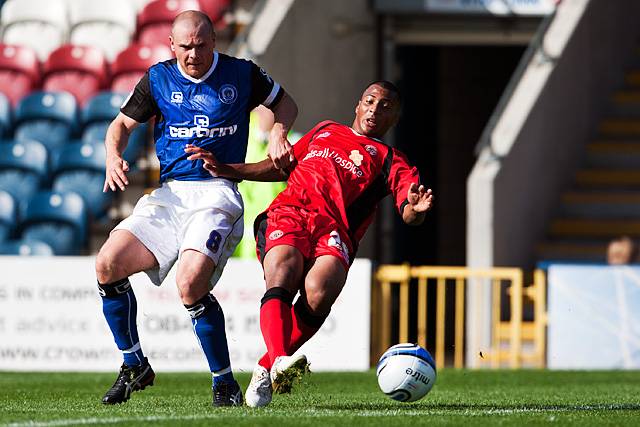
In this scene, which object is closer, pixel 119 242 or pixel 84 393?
pixel 119 242

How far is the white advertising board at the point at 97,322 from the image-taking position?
13953mm

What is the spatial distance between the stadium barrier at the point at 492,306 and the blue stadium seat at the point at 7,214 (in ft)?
14.6

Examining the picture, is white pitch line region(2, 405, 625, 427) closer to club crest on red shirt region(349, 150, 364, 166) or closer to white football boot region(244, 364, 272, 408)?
white football boot region(244, 364, 272, 408)

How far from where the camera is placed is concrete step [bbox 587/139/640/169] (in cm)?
1906

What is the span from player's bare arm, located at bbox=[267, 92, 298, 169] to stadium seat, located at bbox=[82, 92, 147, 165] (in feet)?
30.9

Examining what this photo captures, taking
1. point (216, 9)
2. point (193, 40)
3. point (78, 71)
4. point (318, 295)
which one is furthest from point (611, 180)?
point (193, 40)

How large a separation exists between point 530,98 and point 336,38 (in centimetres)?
274

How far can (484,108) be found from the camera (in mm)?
23062

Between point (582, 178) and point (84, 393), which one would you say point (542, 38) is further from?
point (84, 393)

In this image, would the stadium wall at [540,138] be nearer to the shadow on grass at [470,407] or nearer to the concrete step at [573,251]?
the concrete step at [573,251]

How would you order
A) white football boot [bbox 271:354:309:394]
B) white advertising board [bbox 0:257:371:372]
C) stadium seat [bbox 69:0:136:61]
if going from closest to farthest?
white football boot [bbox 271:354:309:394], white advertising board [bbox 0:257:371:372], stadium seat [bbox 69:0:136:61]

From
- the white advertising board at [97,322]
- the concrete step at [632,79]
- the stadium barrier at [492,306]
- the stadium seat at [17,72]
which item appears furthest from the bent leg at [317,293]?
the concrete step at [632,79]

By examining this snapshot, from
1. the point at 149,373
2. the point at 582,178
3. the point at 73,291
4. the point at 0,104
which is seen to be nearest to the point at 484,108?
the point at 582,178

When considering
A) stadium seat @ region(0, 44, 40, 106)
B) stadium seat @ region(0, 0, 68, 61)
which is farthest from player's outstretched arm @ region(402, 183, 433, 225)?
stadium seat @ region(0, 0, 68, 61)
